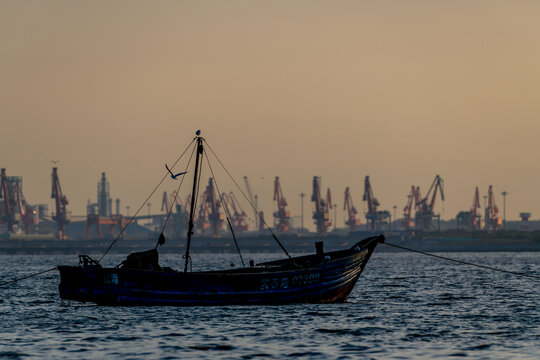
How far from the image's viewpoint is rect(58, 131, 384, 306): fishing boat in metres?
47.6

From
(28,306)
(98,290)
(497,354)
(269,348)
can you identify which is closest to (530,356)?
(497,354)

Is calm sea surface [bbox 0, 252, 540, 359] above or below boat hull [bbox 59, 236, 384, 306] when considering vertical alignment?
below

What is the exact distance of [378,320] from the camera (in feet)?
151

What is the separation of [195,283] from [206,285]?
606mm

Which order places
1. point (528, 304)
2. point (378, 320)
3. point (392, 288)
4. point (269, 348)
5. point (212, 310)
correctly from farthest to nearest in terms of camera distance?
point (392, 288)
point (528, 304)
point (212, 310)
point (378, 320)
point (269, 348)

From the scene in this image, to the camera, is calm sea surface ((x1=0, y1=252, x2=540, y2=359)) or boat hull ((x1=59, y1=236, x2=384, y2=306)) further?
boat hull ((x1=59, y1=236, x2=384, y2=306))

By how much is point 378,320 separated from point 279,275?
6.22m

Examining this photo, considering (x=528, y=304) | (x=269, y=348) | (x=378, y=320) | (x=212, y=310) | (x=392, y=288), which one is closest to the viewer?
(x=269, y=348)

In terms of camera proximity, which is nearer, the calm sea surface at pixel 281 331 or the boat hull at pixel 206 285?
the calm sea surface at pixel 281 331

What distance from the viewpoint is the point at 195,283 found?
48.3 metres

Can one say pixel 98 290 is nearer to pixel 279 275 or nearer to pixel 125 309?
pixel 125 309

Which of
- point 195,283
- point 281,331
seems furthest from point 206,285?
point 281,331

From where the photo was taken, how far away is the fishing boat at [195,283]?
1873 inches

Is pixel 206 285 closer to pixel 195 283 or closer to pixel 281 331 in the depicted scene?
pixel 195 283
